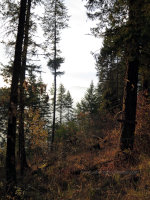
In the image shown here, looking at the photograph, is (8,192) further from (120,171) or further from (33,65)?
(33,65)

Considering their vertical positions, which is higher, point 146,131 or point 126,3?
point 126,3

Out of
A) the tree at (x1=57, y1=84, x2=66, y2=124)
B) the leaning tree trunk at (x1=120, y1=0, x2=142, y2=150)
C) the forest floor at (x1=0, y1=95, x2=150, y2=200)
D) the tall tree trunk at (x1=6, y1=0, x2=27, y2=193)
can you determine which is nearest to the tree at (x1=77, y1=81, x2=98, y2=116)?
the tree at (x1=57, y1=84, x2=66, y2=124)

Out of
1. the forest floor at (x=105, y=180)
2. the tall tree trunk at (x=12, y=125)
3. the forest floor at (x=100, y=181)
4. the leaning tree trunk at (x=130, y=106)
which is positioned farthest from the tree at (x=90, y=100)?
the tall tree trunk at (x=12, y=125)

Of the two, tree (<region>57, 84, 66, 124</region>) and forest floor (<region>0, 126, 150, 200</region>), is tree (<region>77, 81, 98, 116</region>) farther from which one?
forest floor (<region>0, 126, 150, 200</region>)

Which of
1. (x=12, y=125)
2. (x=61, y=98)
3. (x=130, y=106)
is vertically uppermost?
(x=61, y=98)

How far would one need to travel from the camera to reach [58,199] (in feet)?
17.0

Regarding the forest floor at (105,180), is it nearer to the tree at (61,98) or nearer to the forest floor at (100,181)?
the forest floor at (100,181)

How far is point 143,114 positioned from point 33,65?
284 inches

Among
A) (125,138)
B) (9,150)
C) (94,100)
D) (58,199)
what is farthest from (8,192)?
(94,100)

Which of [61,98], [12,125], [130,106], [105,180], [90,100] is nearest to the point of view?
[105,180]

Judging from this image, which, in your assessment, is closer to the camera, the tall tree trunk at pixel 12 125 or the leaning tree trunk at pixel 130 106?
the tall tree trunk at pixel 12 125

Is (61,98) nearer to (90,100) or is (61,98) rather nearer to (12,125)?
(90,100)

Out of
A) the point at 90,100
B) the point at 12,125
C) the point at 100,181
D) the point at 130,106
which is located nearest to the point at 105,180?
the point at 100,181

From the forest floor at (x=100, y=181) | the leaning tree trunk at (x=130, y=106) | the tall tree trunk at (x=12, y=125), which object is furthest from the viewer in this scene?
the leaning tree trunk at (x=130, y=106)
